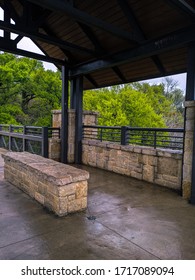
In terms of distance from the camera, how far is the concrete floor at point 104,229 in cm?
212

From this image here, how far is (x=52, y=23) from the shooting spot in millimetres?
5430

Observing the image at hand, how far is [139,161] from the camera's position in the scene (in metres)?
5.08

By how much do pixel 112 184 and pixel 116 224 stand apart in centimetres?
187

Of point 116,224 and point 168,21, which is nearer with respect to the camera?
point 116,224

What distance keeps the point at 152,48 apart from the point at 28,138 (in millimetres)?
5369

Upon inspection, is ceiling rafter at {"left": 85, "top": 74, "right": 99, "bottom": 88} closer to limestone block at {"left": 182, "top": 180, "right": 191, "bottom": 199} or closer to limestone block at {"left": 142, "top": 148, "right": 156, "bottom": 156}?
limestone block at {"left": 142, "top": 148, "right": 156, "bottom": 156}

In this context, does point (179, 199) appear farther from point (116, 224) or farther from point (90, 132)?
point (90, 132)

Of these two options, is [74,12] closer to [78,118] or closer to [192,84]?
[192,84]

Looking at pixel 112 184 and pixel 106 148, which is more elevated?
pixel 106 148

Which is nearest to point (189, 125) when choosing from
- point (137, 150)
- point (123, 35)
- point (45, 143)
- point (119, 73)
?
point (137, 150)

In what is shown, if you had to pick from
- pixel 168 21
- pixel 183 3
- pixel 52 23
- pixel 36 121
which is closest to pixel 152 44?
pixel 168 21

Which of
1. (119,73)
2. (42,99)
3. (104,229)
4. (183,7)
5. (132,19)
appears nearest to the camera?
(104,229)

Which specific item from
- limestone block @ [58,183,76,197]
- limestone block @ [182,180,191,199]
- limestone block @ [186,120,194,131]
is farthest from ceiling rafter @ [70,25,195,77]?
limestone block @ [58,183,76,197]

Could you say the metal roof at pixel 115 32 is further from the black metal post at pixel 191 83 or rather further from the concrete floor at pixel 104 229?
the concrete floor at pixel 104 229
